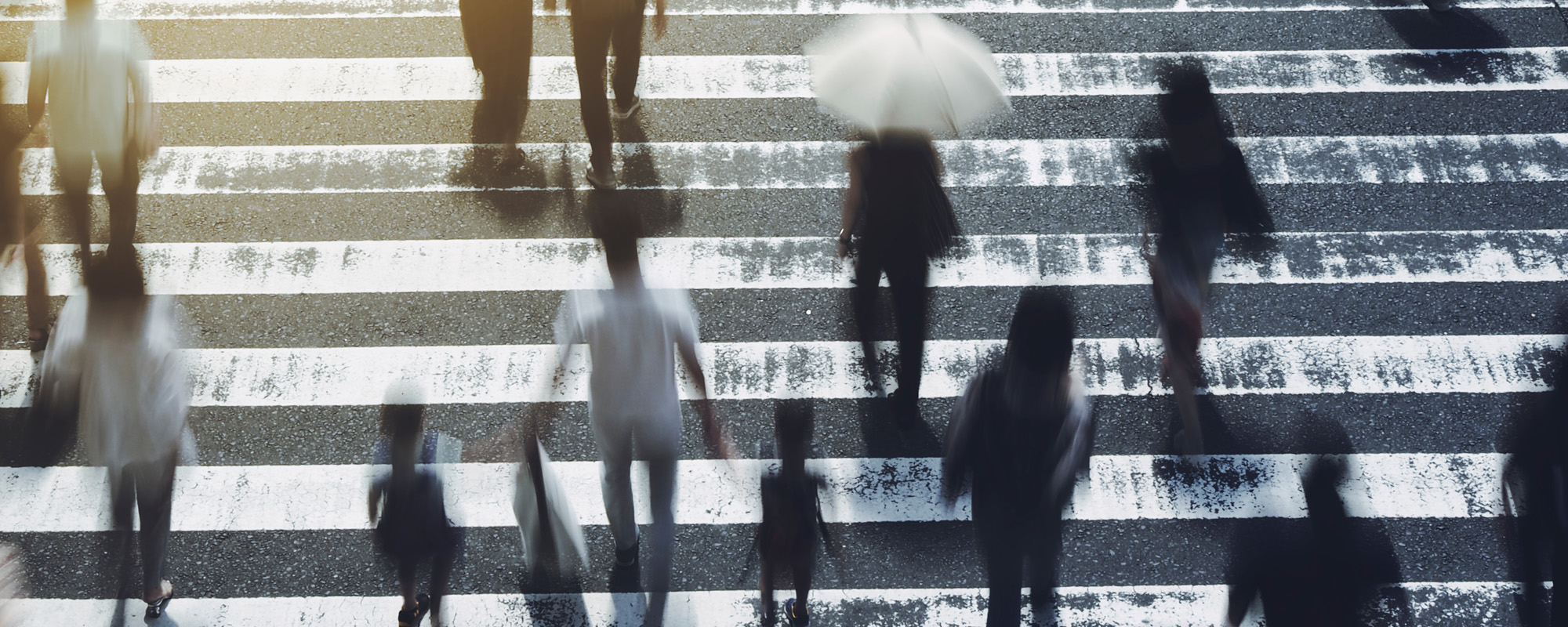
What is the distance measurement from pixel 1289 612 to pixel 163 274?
578 centimetres

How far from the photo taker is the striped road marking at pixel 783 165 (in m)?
6.28

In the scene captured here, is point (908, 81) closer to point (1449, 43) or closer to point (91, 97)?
point (91, 97)

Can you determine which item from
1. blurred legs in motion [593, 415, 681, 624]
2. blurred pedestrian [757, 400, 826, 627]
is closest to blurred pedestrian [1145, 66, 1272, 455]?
blurred pedestrian [757, 400, 826, 627]

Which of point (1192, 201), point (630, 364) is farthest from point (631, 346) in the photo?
point (1192, 201)

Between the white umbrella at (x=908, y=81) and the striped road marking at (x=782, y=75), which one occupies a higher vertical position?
the white umbrella at (x=908, y=81)

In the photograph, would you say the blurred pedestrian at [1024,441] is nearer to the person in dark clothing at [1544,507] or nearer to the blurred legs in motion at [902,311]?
the blurred legs in motion at [902,311]

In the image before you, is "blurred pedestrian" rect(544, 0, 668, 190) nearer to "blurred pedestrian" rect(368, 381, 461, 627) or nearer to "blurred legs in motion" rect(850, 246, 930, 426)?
"blurred legs in motion" rect(850, 246, 930, 426)

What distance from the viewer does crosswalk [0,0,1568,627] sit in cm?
473

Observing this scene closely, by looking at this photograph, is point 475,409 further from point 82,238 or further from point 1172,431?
point 1172,431

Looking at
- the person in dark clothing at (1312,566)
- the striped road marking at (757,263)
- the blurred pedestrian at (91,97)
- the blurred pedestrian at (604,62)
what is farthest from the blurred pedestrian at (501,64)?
the person in dark clothing at (1312,566)

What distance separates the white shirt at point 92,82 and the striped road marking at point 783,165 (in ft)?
3.19

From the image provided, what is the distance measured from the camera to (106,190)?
18.4 ft

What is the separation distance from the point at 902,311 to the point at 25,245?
4601 millimetres

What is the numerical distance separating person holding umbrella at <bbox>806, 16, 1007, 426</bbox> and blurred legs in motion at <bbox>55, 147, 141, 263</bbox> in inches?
141
